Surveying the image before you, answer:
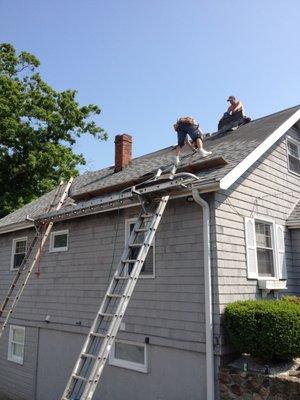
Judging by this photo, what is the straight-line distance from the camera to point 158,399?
7.86 metres

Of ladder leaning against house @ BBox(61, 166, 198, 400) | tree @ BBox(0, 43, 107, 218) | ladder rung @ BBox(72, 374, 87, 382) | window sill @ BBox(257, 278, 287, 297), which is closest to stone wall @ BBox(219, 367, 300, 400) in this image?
window sill @ BBox(257, 278, 287, 297)

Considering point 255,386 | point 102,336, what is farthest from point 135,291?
point 255,386

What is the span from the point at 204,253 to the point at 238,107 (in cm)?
687

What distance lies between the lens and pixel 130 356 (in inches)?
345

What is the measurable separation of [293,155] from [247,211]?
343cm

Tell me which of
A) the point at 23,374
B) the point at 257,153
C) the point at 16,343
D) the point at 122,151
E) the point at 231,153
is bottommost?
the point at 23,374

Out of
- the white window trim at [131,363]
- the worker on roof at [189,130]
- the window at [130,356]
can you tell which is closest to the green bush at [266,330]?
the white window trim at [131,363]

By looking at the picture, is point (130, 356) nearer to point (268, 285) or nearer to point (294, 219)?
point (268, 285)

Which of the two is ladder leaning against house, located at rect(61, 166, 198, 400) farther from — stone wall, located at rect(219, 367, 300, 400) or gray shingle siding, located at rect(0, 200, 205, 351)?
stone wall, located at rect(219, 367, 300, 400)

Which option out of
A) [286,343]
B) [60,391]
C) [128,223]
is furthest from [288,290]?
[60,391]

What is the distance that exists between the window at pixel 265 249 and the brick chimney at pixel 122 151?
Result: 5511 mm

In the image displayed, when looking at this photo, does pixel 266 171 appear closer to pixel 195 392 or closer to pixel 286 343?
pixel 286 343

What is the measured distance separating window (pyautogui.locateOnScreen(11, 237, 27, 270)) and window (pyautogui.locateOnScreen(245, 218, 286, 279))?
7.57 meters

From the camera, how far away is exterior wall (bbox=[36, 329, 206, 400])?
745 centimetres
